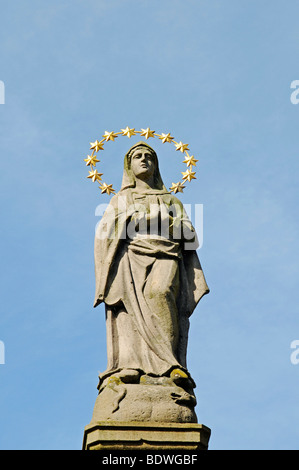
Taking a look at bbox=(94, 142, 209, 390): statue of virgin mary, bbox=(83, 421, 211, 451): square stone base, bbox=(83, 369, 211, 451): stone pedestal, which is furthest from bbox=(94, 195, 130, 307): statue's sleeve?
bbox=(83, 421, 211, 451): square stone base

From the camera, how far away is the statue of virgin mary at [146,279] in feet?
52.0

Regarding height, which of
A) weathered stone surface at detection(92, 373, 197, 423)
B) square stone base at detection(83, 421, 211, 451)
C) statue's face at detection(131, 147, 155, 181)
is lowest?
square stone base at detection(83, 421, 211, 451)

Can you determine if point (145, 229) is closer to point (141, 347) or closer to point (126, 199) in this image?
point (126, 199)

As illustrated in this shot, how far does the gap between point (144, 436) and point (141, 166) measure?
16.7ft

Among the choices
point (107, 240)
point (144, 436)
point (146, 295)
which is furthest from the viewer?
point (107, 240)

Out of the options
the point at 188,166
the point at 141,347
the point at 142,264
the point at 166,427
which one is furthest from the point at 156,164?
the point at 166,427

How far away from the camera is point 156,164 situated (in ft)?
59.2

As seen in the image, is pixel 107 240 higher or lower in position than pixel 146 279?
higher

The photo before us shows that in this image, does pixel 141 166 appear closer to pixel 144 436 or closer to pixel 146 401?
pixel 146 401

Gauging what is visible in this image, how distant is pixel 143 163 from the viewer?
1778 centimetres

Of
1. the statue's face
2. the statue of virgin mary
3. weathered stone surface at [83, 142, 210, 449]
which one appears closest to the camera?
weathered stone surface at [83, 142, 210, 449]

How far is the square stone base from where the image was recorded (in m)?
14.5

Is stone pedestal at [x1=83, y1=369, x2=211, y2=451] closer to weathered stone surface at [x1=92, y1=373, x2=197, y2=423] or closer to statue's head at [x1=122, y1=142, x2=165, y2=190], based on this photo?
weathered stone surface at [x1=92, y1=373, x2=197, y2=423]

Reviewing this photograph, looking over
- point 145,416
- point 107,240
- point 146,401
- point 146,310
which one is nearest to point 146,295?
point 146,310
